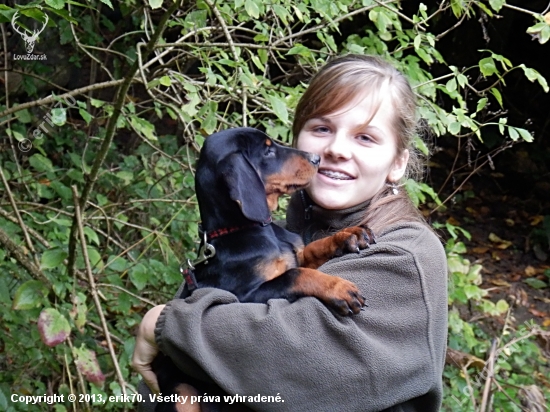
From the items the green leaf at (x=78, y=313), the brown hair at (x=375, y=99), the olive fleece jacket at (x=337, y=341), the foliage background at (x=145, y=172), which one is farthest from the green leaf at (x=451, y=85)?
the green leaf at (x=78, y=313)

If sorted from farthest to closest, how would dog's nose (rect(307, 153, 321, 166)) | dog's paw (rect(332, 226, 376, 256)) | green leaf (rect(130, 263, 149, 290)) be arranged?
1. green leaf (rect(130, 263, 149, 290))
2. dog's nose (rect(307, 153, 321, 166))
3. dog's paw (rect(332, 226, 376, 256))

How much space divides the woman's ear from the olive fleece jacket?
0.39m

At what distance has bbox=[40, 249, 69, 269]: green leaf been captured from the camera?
8.46 ft

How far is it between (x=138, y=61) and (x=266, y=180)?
0.75m

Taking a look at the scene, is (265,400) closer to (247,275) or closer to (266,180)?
(247,275)

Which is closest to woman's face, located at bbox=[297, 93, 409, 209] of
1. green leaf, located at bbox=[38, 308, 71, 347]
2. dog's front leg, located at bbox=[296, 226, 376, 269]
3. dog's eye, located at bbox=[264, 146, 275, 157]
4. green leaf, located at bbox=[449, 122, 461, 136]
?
dog's front leg, located at bbox=[296, 226, 376, 269]

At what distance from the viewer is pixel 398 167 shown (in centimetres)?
230

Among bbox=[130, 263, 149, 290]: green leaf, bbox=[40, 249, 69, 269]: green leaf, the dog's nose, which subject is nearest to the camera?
the dog's nose

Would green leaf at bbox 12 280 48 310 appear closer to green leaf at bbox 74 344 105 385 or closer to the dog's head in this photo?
green leaf at bbox 74 344 105 385

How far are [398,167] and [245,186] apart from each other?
51 cm

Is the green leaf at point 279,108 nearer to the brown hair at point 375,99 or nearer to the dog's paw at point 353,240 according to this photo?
the brown hair at point 375,99

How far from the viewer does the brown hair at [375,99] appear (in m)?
2.15

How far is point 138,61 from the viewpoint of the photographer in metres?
2.73

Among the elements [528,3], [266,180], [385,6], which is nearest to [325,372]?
[266,180]
